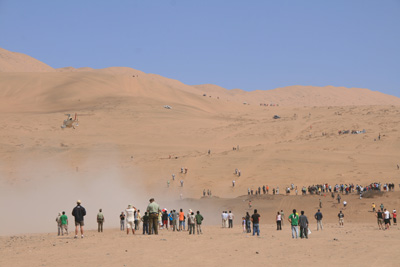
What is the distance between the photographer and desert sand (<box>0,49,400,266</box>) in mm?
15664

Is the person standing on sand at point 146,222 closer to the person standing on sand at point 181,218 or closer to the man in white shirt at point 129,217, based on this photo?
the man in white shirt at point 129,217

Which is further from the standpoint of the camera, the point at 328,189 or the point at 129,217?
the point at 328,189

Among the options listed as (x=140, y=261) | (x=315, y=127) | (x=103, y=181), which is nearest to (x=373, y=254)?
(x=140, y=261)

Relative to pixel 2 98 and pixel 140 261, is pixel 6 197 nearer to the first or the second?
pixel 140 261

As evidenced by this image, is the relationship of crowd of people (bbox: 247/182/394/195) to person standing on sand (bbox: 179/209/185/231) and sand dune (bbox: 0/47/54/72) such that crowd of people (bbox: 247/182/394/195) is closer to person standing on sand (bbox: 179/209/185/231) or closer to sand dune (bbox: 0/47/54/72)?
person standing on sand (bbox: 179/209/185/231)

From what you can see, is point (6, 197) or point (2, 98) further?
point (2, 98)

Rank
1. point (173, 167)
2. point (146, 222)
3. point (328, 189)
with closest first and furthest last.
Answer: point (146, 222) → point (328, 189) → point (173, 167)

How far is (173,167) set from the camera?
169 feet

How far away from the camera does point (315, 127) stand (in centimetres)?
7175

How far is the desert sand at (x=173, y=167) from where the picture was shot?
1566 cm

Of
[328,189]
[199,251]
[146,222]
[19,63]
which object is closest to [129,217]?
[146,222]

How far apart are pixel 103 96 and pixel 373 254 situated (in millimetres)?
79529

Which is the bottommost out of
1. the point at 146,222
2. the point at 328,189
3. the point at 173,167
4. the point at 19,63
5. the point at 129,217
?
the point at 146,222

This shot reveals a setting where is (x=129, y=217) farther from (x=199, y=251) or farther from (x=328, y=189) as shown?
(x=328, y=189)
